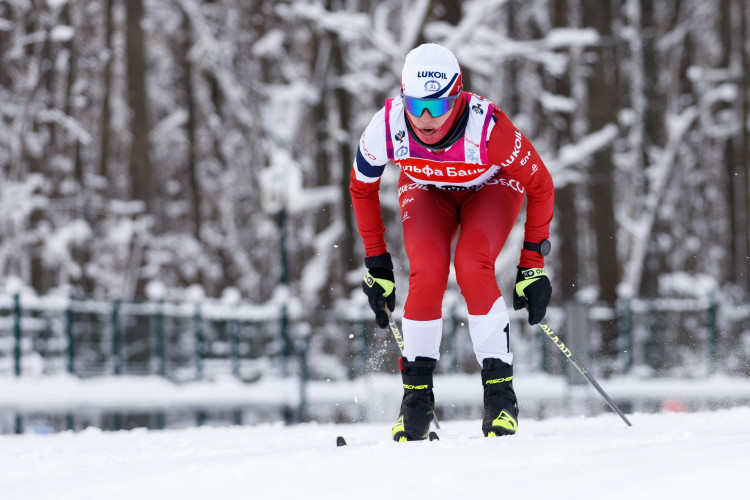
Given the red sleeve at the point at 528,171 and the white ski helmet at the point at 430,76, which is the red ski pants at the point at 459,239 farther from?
the white ski helmet at the point at 430,76

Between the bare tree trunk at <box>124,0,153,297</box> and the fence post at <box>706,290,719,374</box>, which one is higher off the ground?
the bare tree trunk at <box>124,0,153,297</box>

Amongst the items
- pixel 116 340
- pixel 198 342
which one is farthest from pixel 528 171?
pixel 198 342

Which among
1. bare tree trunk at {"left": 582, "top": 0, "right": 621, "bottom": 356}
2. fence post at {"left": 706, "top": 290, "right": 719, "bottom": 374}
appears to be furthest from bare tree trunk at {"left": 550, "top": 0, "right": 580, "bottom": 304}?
fence post at {"left": 706, "top": 290, "right": 719, "bottom": 374}

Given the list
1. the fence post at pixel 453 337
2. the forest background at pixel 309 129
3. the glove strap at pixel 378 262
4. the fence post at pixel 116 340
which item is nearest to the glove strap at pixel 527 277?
the glove strap at pixel 378 262

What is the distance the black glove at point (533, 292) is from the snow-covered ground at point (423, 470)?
0.58m

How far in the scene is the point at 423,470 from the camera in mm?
3252

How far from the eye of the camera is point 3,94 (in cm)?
1997

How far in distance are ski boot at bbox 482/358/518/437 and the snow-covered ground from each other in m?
0.33

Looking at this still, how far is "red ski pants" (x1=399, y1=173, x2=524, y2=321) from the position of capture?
457 centimetres

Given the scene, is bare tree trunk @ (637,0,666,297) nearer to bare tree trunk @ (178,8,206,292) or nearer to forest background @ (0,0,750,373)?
forest background @ (0,0,750,373)

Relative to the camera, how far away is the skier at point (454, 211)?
14.6 feet

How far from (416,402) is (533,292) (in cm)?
74

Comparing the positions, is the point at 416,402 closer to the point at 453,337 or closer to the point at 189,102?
the point at 453,337

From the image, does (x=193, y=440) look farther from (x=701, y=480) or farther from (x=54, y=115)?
(x=54, y=115)
